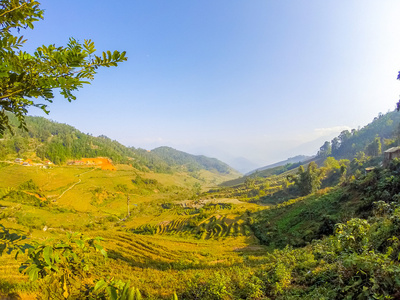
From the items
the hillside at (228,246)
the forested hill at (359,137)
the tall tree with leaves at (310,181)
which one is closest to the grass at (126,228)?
the hillside at (228,246)

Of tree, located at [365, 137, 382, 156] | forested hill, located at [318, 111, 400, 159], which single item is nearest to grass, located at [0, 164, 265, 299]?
tree, located at [365, 137, 382, 156]

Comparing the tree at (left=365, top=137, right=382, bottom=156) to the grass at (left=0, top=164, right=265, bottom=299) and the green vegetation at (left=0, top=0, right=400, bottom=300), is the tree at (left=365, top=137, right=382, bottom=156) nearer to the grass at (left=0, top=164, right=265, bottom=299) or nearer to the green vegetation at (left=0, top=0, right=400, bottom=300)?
the green vegetation at (left=0, top=0, right=400, bottom=300)

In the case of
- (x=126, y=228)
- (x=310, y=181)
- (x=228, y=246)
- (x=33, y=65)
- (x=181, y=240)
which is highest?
(x=33, y=65)

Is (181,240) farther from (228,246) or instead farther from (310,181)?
(310,181)

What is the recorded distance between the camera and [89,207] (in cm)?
5919

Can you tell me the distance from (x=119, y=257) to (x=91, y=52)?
20.0m

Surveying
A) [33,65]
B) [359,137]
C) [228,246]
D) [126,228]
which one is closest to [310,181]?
[228,246]

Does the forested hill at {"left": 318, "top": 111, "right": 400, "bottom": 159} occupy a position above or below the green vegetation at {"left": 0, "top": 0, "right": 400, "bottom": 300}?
above

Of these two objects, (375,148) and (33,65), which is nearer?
(33,65)

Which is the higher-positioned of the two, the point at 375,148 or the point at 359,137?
the point at 359,137

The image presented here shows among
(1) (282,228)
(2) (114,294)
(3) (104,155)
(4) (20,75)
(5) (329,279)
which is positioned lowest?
(1) (282,228)

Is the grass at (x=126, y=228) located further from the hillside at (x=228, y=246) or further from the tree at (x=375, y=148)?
the tree at (x=375, y=148)

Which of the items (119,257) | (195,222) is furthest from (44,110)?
(195,222)

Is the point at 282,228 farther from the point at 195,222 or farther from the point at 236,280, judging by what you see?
the point at 236,280
